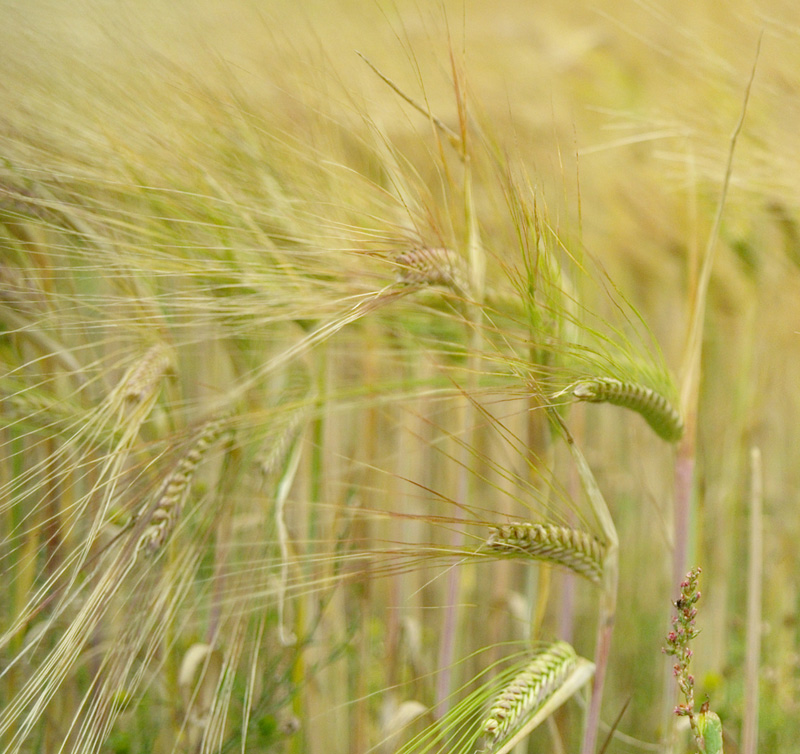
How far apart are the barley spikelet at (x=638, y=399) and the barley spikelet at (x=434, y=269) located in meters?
0.18

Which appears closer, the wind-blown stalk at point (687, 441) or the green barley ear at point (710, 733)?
the green barley ear at point (710, 733)

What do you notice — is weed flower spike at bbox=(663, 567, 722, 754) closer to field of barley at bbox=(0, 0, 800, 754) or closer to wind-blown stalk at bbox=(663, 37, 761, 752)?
field of barley at bbox=(0, 0, 800, 754)

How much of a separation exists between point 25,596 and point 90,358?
1.08ft

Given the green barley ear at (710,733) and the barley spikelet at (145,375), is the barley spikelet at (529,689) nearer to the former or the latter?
the green barley ear at (710,733)

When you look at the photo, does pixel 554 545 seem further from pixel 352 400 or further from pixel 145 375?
pixel 352 400

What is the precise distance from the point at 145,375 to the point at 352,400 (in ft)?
1.42

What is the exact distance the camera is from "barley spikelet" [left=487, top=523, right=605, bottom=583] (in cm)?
62

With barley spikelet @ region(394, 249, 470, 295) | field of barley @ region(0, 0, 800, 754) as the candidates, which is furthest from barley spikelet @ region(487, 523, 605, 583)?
barley spikelet @ region(394, 249, 470, 295)

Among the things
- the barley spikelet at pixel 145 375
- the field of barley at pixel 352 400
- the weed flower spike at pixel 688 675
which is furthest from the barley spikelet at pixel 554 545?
the barley spikelet at pixel 145 375

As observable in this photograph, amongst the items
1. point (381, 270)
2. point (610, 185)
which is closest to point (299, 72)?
point (381, 270)

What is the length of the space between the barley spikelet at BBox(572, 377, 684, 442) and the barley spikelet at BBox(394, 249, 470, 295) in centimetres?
18

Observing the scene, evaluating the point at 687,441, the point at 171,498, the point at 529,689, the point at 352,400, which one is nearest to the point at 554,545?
the point at 529,689

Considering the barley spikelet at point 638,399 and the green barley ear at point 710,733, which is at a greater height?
the barley spikelet at point 638,399

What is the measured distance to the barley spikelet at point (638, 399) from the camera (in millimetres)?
628
